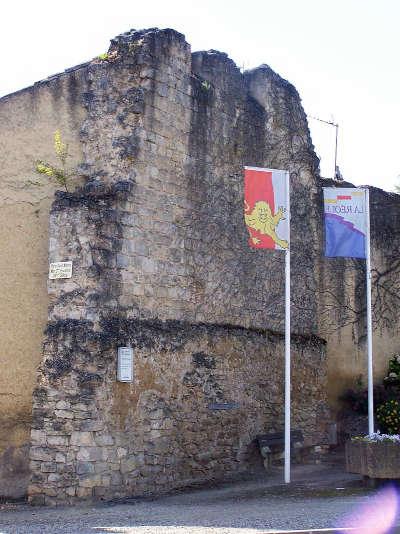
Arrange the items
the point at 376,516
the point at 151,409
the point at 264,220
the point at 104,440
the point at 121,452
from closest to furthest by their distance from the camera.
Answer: the point at 376,516 < the point at 104,440 < the point at 121,452 < the point at 151,409 < the point at 264,220

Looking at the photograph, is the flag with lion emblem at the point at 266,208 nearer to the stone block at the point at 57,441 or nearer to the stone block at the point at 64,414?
the stone block at the point at 64,414

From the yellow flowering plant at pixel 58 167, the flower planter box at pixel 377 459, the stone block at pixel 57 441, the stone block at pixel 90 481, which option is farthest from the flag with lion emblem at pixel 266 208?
the stone block at pixel 90 481

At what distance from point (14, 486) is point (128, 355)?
2.34m

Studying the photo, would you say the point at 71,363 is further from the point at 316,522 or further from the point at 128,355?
the point at 316,522

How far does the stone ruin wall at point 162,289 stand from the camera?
1055cm

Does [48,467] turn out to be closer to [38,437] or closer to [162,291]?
[38,437]

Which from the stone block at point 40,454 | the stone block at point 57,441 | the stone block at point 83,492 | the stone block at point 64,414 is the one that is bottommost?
the stone block at point 83,492

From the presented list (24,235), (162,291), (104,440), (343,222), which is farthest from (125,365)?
(343,222)

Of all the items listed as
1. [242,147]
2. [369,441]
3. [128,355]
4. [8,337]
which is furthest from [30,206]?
[369,441]

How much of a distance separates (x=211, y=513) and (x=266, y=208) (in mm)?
4625

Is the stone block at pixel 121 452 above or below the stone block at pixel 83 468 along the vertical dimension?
above

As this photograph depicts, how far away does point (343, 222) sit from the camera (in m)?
13.5

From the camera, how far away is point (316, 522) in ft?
28.2

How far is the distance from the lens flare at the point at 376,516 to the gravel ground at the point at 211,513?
0.12m
